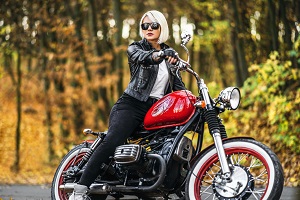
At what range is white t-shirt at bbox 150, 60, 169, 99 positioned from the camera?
5781mm

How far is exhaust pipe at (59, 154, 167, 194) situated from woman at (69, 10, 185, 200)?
8 centimetres

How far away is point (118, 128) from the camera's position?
5680 millimetres

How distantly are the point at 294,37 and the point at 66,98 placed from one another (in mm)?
7454

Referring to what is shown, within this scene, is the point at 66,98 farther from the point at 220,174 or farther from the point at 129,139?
the point at 220,174

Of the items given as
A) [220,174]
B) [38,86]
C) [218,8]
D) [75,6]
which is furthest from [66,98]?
[220,174]

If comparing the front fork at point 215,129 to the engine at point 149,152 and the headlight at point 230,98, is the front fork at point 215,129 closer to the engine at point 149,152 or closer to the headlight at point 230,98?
the headlight at point 230,98

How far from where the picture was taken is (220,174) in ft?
16.7

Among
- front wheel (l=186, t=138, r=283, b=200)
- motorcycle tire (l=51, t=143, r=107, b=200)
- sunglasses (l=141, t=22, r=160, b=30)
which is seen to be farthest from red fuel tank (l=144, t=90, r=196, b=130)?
motorcycle tire (l=51, t=143, r=107, b=200)

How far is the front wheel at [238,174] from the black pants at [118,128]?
81 centimetres

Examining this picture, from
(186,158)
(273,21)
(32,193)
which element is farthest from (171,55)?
(273,21)

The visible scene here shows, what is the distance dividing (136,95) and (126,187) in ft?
2.82

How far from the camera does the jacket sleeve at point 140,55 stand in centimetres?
538

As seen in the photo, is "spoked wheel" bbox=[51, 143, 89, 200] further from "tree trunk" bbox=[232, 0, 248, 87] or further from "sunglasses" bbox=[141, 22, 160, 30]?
"tree trunk" bbox=[232, 0, 248, 87]

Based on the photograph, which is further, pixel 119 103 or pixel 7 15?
pixel 7 15
